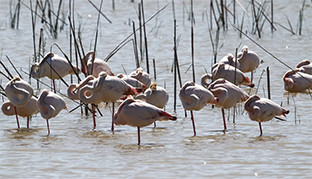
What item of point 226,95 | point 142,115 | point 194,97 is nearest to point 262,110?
point 226,95

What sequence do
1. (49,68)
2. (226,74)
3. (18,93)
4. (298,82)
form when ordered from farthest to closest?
(49,68)
(298,82)
(226,74)
(18,93)

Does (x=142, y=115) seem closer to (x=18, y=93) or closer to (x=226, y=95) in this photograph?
(x=226, y=95)

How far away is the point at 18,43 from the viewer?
47.5 ft

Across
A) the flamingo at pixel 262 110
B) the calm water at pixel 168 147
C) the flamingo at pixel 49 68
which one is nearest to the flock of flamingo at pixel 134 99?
the flamingo at pixel 262 110

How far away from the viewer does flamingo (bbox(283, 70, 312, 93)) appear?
10344 millimetres

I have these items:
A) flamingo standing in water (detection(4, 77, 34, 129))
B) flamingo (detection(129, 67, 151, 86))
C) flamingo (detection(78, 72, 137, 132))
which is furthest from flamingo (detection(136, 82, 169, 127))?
flamingo standing in water (detection(4, 77, 34, 129))

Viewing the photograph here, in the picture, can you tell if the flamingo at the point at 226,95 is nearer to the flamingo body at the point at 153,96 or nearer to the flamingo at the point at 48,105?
the flamingo body at the point at 153,96

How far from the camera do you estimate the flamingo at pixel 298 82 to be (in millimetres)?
10344

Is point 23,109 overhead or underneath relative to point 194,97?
underneath

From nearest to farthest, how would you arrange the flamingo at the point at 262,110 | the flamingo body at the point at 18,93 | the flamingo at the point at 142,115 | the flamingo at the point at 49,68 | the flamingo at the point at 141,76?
the flamingo at the point at 142,115 < the flamingo at the point at 262,110 < the flamingo body at the point at 18,93 < the flamingo at the point at 141,76 < the flamingo at the point at 49,68

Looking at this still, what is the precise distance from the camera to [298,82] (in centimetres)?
1035

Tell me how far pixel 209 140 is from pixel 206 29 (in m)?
8.51

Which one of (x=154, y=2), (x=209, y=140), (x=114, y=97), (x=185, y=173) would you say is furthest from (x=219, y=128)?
(x=154, y=2)

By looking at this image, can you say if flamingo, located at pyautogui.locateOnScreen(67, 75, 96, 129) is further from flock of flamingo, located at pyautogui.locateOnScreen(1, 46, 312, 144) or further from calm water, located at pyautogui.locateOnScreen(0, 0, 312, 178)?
calm water, located at pyautogui.locateOnScreen(0, 0, 312, 178)
